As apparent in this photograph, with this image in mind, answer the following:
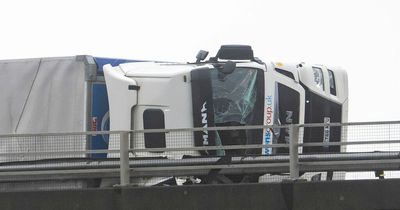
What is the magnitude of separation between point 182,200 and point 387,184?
256cm

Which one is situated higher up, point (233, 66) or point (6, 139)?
point (233, 66)

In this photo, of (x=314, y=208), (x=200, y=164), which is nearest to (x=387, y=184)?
(x=314, y=208)

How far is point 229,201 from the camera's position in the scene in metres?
10.7

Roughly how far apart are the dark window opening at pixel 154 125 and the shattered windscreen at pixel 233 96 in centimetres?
80

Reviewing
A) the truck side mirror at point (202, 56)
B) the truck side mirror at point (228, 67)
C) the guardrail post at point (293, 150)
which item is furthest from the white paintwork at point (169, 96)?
the guardrail post at point (293, 150)

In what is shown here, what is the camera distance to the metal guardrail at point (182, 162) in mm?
10664

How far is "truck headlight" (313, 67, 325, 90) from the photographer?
12906 mm

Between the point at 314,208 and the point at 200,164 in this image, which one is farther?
the point at 200,164

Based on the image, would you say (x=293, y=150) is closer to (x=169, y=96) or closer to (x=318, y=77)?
(x=169, y=96)

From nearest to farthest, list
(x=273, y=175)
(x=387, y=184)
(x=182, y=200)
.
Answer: (x=387, y=184), (x=182, y=200), (x=273, y=175)

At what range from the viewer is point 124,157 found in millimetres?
11203

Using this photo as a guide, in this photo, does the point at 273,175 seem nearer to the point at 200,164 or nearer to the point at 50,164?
the point at 200,164

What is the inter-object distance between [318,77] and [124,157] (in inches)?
137

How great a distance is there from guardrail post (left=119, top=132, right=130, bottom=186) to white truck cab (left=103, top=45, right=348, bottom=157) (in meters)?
0.66
